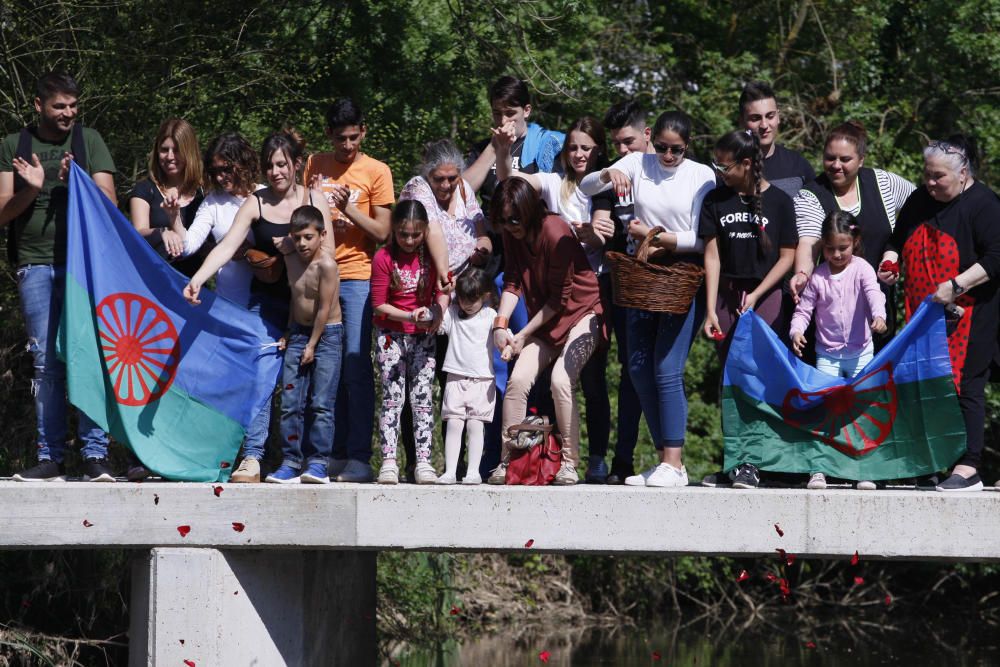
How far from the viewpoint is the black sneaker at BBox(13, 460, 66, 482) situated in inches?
261

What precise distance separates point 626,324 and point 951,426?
1.58 m

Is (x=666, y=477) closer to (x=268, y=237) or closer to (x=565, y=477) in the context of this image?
(x=565, y=477)

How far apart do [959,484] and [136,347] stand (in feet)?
12.9

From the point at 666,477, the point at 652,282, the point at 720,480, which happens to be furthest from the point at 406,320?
Result: the point at 720,480

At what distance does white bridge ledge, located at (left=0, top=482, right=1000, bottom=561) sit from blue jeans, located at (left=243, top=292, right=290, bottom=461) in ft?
1.87

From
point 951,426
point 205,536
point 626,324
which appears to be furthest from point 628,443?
point 205,536

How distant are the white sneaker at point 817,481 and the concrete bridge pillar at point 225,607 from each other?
2453 mm

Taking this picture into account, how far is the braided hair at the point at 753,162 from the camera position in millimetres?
6438

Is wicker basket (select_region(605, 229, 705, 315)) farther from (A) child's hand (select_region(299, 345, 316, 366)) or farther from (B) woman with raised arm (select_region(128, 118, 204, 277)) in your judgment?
(B) woman with raised arm (select_region(128, 118, 204, 277))

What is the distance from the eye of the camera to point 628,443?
702cm

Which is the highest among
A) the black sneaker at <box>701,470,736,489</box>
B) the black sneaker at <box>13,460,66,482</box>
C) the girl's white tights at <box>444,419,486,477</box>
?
the girl's white tights at <box>444,419,486,477</box>

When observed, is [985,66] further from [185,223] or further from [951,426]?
[185,223]

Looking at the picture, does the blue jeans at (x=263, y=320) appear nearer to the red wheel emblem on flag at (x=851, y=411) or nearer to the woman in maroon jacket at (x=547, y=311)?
the woman in maroon jacket at (x=547, y=311)

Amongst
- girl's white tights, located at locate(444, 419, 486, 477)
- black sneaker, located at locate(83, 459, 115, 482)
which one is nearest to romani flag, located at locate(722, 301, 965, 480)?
girl's white tights, located at locate(444, 419, 486, 477)
